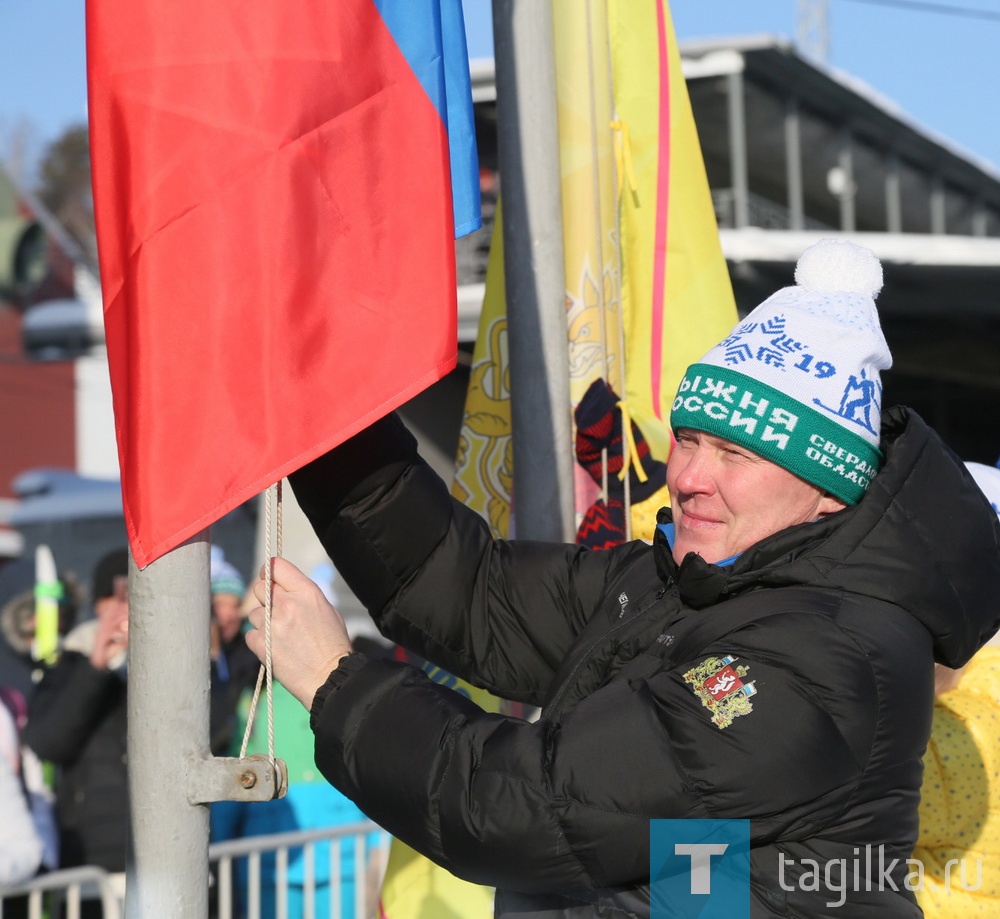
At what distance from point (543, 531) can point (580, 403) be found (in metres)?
0.38

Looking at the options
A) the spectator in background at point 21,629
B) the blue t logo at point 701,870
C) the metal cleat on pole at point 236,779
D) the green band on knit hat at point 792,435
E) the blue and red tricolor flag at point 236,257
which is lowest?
the spectator in background at point 21,629

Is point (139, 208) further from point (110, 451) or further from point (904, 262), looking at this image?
point (110, 451)

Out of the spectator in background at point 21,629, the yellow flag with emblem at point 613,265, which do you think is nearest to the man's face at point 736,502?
the yellow flag with emblem at point 613,265

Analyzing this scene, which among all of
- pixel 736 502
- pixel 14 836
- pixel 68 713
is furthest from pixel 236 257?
pixel 68 713

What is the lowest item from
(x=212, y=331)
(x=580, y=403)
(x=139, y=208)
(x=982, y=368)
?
(x=982, y=368)

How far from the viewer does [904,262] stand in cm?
966

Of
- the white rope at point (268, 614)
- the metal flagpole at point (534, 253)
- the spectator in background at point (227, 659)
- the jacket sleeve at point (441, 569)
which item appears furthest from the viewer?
the spectator in background at point (227, 659)

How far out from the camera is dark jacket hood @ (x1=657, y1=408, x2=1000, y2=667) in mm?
1722

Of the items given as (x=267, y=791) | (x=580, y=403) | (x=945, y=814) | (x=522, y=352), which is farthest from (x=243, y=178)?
(x=945, y=814)

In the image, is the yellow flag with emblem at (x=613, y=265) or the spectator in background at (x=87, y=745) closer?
the yellow flag with emblem at (x=613, y=265)

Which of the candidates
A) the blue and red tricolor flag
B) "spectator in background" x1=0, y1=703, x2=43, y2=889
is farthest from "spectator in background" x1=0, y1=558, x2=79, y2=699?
the blue and red tricolor flag

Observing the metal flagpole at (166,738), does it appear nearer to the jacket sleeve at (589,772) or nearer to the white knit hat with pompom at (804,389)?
the jacket sleeve at (589,772)

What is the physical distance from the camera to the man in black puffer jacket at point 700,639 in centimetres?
153

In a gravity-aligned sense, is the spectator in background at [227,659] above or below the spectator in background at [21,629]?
above
